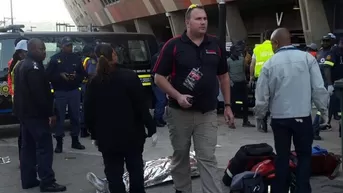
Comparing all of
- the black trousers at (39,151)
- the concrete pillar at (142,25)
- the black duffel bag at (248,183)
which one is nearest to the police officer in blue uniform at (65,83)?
the black trousers at (39,151)

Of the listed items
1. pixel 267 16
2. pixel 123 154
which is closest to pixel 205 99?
pixel 123 154

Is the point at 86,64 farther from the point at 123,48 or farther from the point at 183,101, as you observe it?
the point at 183,101

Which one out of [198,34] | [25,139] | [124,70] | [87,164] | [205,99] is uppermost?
[198,34]

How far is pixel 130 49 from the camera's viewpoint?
11930mm

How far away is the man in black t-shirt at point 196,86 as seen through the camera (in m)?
4.84

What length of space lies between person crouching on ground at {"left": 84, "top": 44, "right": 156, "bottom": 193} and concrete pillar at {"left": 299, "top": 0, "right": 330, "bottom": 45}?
1564 centimetres

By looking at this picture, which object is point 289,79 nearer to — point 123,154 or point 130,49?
point 123,154

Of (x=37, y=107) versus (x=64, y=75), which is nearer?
(x=37, y=107)

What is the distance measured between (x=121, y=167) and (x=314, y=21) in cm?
1598

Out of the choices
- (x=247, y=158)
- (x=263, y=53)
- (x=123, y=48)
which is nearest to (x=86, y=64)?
(x=123, y=48)

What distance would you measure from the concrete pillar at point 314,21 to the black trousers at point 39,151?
15.0m

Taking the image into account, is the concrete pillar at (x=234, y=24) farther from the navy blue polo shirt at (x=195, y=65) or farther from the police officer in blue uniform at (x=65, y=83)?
the navy blue polo shirt at (x=195, y=65)

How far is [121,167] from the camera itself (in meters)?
4.91

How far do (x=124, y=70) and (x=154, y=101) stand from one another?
6.94m
